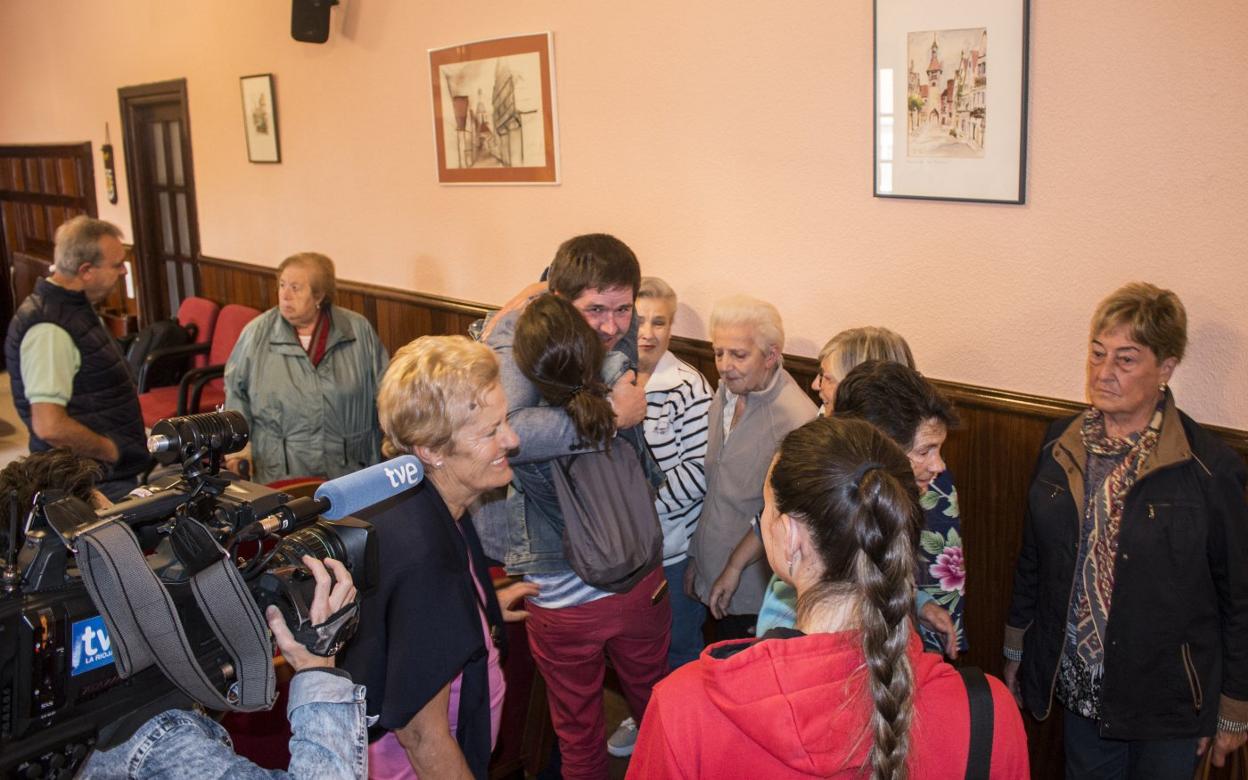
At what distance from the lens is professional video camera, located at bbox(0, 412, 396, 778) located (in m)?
1.25

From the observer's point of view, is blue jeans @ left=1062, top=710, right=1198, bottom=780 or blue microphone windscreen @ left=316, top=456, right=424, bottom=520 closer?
blue microphone windscreen @ left=316, top=456, right=424, bottom=520

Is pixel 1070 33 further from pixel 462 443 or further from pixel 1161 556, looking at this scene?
pixel 462 443

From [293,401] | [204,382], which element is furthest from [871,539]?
[204,382]

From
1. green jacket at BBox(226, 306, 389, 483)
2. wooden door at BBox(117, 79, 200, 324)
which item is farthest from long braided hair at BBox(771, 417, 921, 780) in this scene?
wooden door at BBox(117, 79, 200, 324)

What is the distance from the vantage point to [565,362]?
7.40ft

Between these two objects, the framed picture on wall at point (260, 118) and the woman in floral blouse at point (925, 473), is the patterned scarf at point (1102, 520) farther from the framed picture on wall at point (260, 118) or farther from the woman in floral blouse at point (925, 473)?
the framed picture on wall at point (260, 118)

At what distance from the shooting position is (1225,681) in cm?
223

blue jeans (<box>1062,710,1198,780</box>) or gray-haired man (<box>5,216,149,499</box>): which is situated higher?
gray-haired man (<box>5,216,149,499</box>)

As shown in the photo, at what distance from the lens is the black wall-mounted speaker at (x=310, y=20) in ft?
17.0

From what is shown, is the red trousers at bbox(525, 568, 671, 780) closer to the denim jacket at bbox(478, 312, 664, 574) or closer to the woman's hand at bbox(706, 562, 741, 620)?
the denim jacket at bbox(478, 312, 664, 574)

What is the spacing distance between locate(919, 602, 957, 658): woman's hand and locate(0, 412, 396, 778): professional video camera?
1.28 m

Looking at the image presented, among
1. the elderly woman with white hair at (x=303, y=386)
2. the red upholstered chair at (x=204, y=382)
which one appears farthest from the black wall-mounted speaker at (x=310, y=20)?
the elderly woman with white hair at (x=303, y=386)

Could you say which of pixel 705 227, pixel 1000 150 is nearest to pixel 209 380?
pixel 705 227

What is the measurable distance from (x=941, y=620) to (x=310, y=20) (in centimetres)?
444
